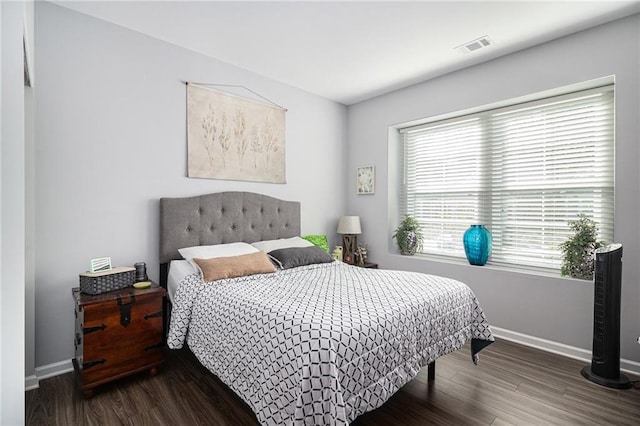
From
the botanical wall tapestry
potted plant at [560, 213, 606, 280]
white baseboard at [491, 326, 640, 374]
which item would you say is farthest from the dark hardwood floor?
the botanical wall tapestry

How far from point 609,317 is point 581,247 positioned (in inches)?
23.0

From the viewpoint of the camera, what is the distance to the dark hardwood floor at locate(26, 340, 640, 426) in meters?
1.86

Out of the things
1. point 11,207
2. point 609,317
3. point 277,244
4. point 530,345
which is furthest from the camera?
point 277,244

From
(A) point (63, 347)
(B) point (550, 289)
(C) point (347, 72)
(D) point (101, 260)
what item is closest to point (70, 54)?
(D) point (101, 260)

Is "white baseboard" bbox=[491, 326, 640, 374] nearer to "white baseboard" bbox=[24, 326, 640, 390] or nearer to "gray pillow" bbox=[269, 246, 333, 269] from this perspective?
"white baseboard" bbox=[24, 326, 640, 390]

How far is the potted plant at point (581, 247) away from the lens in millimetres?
2592

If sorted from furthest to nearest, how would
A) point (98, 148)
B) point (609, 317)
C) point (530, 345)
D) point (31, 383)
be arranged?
point (530, 345), point (98, 148), point (609, 317), point (31, 383)

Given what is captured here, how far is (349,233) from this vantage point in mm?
4078

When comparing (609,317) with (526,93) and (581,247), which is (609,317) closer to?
(581,247)

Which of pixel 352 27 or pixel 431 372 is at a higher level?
pixel 352 27

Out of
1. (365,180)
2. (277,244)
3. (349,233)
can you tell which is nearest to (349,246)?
(349,233)

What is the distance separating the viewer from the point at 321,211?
4.21m

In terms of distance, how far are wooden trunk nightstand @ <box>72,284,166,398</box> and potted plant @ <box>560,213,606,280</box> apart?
10.7 ft

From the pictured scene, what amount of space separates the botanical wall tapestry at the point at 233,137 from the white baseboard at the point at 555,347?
9.21 feet
